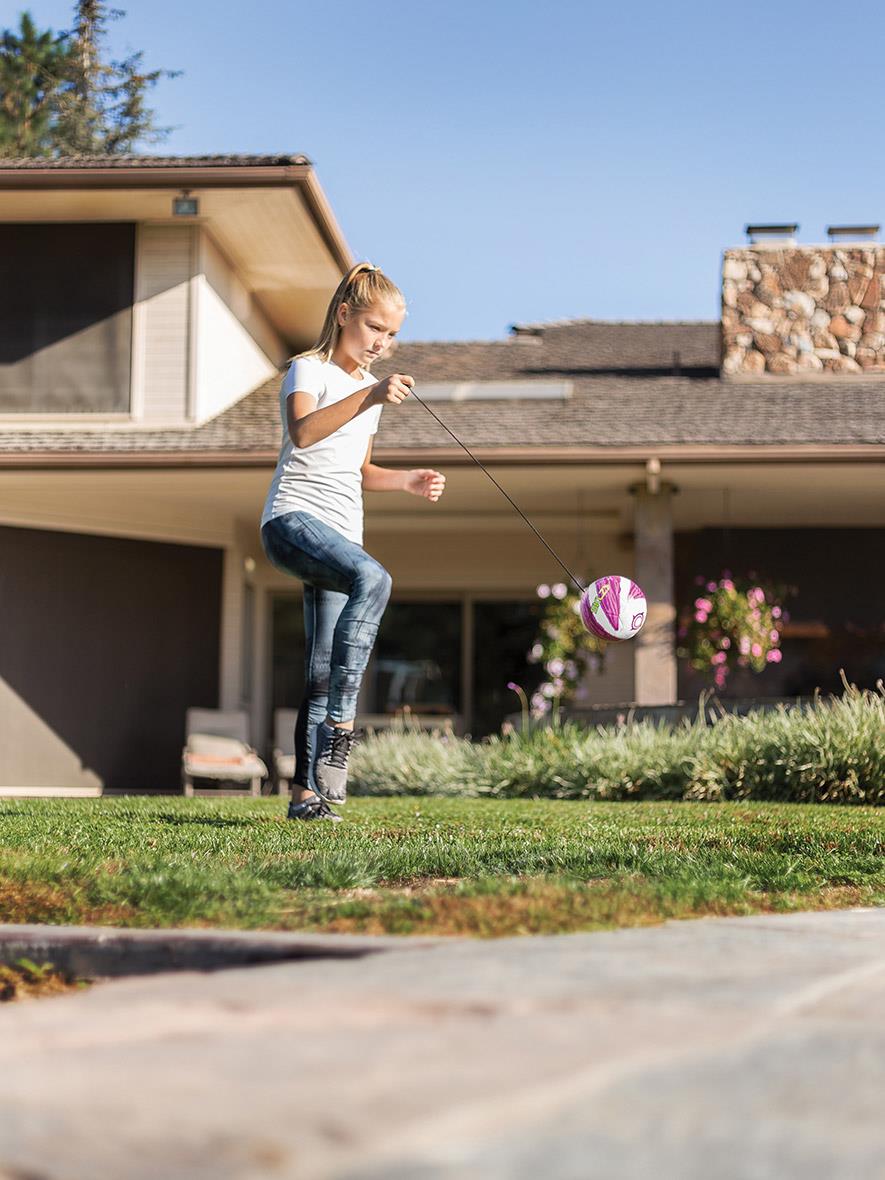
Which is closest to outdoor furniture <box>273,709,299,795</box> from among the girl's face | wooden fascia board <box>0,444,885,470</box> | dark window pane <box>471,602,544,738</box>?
dark window pane <box>471,602,544,738</box>

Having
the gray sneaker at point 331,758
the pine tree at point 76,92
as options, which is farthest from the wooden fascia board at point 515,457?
the pine tree at point 76,92

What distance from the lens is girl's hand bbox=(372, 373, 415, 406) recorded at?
14.5ft

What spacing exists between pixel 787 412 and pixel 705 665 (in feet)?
7.99

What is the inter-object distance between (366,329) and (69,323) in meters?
8.22

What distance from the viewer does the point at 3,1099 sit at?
1.78m

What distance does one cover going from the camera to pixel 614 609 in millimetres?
5508

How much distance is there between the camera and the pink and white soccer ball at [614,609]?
5.48m

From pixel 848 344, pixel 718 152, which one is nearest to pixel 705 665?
pixel 848 344

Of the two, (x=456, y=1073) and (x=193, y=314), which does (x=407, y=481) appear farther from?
(x=193, y=314)

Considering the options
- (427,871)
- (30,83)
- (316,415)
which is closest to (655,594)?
(316,415)

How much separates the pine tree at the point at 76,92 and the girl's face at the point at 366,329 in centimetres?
2579

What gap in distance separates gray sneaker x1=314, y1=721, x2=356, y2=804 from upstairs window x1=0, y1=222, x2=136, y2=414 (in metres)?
8.17

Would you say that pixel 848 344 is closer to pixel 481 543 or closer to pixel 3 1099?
pixel 481 543

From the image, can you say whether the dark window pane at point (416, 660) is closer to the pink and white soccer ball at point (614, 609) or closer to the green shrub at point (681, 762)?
the green shrub at point (681, 762)
